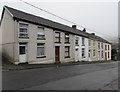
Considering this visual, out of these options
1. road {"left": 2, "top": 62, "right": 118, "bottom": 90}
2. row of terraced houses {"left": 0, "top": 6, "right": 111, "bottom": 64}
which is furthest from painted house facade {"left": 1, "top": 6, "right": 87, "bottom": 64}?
road {"left": 2, "top": 62, "right": 118, "bottom": 90}

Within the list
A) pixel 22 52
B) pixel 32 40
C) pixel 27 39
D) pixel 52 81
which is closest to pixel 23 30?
pixel 27 39

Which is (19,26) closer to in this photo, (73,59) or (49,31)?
(49,31)

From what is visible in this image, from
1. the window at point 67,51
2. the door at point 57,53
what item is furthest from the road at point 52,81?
the window at point 67,51

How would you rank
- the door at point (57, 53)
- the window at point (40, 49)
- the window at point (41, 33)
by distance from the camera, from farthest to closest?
the door at point (57, 53)
the window at point (41, 33)
the window at point (40, 49)

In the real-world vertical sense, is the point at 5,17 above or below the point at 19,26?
above

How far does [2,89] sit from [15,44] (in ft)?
42.9

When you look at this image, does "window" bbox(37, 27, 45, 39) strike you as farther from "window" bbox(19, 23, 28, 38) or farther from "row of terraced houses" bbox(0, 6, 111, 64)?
"window" bbox(19, 23, 28, 38)

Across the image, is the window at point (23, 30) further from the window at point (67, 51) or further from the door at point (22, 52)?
the window at point (67, 51)

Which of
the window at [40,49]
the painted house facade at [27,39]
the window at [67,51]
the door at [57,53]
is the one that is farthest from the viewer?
the window at [67,51]

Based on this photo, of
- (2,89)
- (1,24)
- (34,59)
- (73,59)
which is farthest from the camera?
(73,59)

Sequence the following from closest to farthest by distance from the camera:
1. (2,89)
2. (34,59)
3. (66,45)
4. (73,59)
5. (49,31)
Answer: (2,89)
(34,59)
(49,31)
(66,45)
(73,59)

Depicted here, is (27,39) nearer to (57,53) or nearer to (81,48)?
(57,53)

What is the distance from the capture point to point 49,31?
86.6 feet

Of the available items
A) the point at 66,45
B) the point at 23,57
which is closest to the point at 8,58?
the point at 23,57
